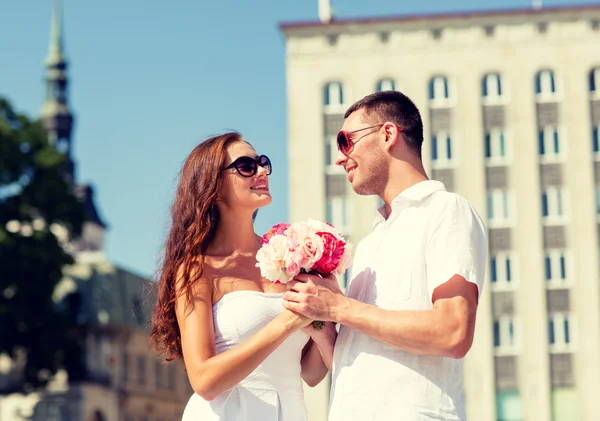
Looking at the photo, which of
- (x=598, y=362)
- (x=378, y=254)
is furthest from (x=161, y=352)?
(x=598, y=362)

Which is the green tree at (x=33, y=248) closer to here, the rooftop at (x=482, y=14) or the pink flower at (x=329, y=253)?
the rooftop at (x=482, y=14)

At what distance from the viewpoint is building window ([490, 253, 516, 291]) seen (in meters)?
52.1

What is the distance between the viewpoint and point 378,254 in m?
5.47

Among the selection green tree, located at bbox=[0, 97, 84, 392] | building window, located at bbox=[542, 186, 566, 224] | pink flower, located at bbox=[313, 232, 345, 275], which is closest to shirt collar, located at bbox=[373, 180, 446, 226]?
pink flower, located at bbox=[313, 232, 345, 275]

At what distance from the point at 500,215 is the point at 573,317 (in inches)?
223

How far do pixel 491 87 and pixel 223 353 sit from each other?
168ft

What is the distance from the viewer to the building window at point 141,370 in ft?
230

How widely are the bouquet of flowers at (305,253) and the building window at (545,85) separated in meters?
50.5

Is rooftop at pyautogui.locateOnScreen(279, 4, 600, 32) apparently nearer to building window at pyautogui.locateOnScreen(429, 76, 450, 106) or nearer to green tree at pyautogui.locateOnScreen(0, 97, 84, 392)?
building window at pyautogui.locateOnScreen(429, 76, 450, 106)

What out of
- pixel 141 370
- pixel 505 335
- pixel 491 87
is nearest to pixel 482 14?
pixel 491 87

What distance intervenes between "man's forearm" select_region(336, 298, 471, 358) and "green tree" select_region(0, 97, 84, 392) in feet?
126

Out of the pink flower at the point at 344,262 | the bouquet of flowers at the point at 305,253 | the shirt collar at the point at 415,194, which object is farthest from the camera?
the pink flower at the point at 344,262

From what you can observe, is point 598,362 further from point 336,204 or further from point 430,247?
point 430,247

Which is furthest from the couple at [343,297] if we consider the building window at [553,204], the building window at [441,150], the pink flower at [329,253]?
the building window at [441,150]
